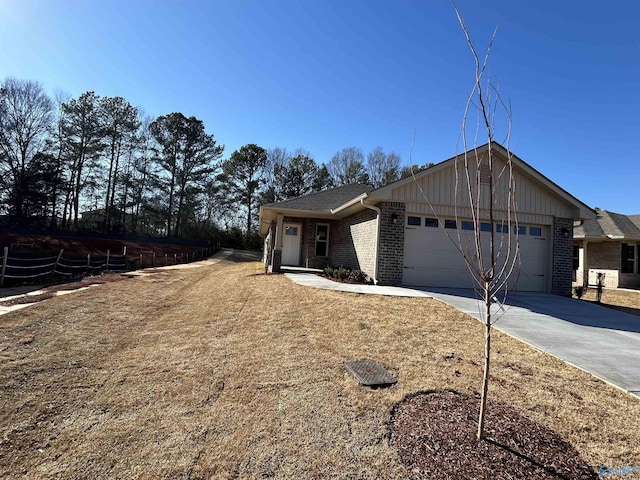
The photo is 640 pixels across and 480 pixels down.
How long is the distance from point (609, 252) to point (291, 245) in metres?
16.1

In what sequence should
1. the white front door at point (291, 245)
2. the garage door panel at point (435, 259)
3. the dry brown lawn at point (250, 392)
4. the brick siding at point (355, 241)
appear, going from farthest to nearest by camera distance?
the white front door at point (291, 245), the brick siding at point (355, 241), the garage door panel at point (435, 259), the dry brown lawn at point (250, 392)

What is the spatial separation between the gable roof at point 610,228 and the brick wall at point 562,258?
6.63 m

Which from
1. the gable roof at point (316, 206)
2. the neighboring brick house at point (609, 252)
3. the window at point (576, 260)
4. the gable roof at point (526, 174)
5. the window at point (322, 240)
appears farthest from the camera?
the window at point (576, 260)

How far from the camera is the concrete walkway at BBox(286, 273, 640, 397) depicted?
442cm

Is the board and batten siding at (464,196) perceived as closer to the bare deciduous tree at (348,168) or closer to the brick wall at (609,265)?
the brick wall at (609,265)

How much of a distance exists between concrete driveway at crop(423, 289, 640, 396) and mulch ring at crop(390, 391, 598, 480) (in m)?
0.95

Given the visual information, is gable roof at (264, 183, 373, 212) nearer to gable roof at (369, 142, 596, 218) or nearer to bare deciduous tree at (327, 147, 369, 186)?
gable roof at (369, 142, 596, 218)

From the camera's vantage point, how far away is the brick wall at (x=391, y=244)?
32.6 ft

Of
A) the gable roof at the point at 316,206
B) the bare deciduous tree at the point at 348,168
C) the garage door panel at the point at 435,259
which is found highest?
the bare deciduous tree at the point at 348,168

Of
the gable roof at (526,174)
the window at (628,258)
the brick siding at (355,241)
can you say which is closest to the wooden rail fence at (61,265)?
the brick siding at (355,241)

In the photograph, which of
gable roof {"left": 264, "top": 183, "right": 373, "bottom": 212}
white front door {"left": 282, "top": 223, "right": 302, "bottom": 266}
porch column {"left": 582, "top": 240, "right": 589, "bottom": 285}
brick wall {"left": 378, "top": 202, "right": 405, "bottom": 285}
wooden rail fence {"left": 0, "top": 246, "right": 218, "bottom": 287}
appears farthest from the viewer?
porch column {"left": 582, "top": 240, "right": 589, "bottom": 285}

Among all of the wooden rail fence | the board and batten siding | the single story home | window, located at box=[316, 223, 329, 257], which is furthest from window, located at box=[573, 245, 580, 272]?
the wooden rail fence

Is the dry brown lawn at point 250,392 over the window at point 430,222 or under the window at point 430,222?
under

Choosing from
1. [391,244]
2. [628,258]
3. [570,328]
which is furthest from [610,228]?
[570,328]
